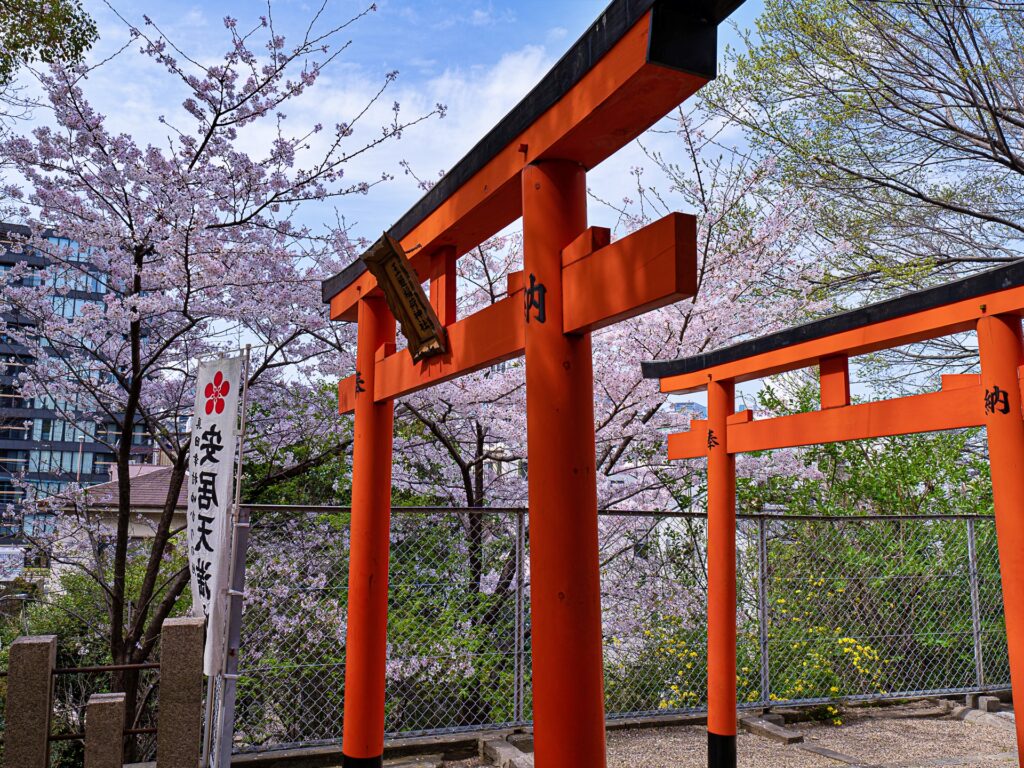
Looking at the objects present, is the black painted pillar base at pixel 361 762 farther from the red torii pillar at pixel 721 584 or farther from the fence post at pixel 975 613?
the fence post at pixel 975 613

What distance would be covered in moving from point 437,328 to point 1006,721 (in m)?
5.94

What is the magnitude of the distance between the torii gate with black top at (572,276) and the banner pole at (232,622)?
1218mm

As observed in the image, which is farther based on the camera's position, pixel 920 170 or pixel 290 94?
pixel 920 170

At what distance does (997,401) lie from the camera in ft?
12.1

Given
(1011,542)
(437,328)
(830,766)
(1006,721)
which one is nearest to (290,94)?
(437,328)

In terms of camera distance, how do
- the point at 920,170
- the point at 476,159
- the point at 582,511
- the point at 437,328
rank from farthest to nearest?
1. the point at 920,170
2. the point at 437,328
3. the point at 476,159
4. the point at 582,511

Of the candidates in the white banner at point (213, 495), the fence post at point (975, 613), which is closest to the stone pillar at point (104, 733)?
the white banner at point (213, 495)

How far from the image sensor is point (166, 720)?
9.50 ft

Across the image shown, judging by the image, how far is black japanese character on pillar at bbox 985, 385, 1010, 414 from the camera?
12.0 feet

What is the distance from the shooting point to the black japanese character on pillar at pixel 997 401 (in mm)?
3652

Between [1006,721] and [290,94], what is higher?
[290,94]

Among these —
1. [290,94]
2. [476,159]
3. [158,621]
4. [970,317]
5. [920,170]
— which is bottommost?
[158,621]

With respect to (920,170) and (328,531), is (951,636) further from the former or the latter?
(328,531)

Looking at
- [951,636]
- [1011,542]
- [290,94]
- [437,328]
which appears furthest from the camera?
[951,636]
